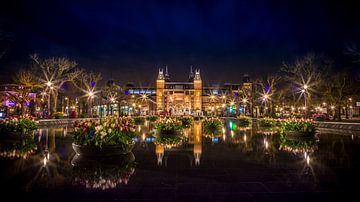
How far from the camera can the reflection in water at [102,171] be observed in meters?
5.72

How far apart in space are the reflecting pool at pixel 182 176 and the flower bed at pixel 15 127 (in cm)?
538

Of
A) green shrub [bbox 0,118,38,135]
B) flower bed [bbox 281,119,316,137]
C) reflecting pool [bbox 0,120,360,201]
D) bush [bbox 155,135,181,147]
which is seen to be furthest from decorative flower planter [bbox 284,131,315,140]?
green shrub [bbox 0,118,38,135]

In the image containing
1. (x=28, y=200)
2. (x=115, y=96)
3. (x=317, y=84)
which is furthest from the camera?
(x=115, y=96)

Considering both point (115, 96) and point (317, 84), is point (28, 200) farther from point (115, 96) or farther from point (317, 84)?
A: point (115, 96)

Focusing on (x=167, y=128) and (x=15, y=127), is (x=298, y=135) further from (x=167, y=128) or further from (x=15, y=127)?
(x=15, y=127)

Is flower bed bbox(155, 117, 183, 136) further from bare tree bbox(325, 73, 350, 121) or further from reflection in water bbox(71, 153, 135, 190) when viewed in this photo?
bare tree bbox(325, 73, 350, 121)

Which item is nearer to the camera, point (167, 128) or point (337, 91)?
point (167, 128)

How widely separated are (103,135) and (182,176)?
11.1ft

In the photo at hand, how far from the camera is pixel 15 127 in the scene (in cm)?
1394

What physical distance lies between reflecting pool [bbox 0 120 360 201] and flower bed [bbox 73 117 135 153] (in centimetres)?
49

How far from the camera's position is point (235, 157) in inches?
346

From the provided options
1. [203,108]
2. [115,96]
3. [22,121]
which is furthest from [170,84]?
[22,121]

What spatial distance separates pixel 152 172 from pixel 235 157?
3499 millimetres

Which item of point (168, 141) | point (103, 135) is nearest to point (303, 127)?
point (168, 141)
